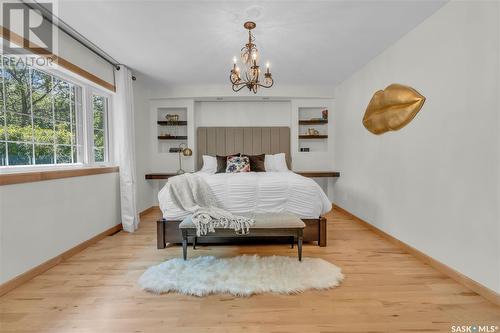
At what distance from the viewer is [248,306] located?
1.75 m

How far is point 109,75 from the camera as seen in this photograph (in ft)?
11.3

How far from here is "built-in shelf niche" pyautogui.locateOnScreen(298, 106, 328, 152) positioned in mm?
4953

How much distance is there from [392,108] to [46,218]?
3869mm

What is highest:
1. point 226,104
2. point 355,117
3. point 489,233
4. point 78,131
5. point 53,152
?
point 226,104

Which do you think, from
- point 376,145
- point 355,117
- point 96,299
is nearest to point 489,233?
point 376,145

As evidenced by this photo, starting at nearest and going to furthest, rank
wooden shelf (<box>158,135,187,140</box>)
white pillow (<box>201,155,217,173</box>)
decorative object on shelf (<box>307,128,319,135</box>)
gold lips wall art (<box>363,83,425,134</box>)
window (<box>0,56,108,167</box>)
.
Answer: window (<box>0,56,108,167</box>), gold lips wall art (<box>363,83,425,134</box>), white pillow (<box>201,155,217,173</box>), wooden shelf (<box>158,135,187,140</box>), decorative object on shelf (<box>307,128,319,135</box>)

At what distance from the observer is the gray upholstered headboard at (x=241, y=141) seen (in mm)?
4906

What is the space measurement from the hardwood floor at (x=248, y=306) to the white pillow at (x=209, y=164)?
7.35ft

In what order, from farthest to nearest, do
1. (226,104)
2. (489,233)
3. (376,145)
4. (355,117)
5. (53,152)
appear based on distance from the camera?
(226,104) < (355,117) < (376,145) < (53,152) < (489,233)

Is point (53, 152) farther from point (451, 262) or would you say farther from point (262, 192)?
point (451, 262)

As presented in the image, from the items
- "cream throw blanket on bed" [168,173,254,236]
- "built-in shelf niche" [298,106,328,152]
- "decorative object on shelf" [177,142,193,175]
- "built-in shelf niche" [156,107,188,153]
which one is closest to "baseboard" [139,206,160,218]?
"decorative object on shelf" [177,142,193,175]

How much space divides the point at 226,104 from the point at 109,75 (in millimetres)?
2166

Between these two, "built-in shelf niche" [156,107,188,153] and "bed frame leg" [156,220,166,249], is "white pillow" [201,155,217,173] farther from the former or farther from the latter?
"bed frame leg" [156,220,166,249]

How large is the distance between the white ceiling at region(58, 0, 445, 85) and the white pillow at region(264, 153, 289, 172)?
63.1 inches
